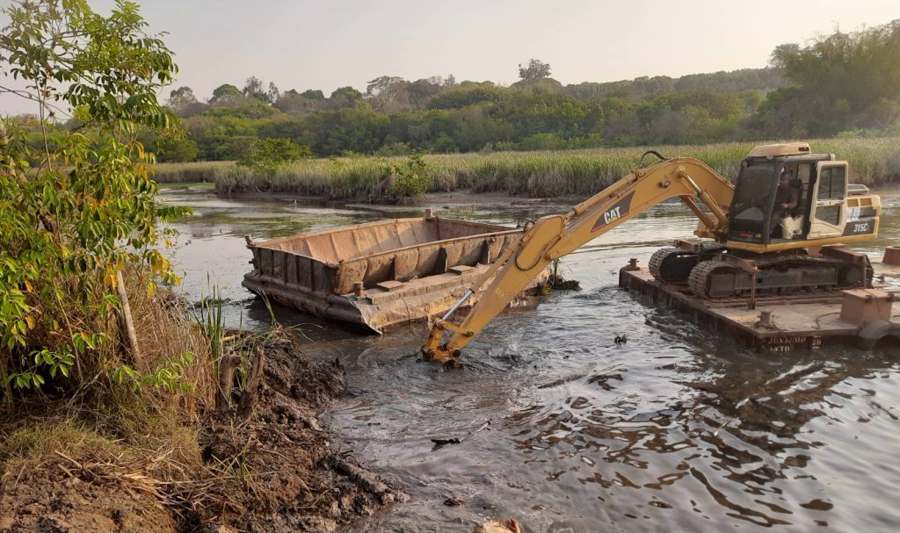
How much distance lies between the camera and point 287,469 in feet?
16.7

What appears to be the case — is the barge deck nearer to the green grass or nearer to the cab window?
the cab window

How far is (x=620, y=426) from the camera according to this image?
6.63 metres

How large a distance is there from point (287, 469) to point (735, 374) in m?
5.31

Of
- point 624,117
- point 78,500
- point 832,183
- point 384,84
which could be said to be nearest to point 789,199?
point 832,183

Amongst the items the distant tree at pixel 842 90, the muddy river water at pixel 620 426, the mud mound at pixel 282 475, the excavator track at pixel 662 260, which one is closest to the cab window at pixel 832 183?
the excavator track at pixel 662 260

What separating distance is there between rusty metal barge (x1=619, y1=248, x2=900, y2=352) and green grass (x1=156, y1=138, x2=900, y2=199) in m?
16.7

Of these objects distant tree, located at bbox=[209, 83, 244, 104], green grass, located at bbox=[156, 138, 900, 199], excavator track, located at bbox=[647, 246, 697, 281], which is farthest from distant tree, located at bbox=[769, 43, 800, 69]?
distant tree, located at bbox=[209, 83, 244, 104]

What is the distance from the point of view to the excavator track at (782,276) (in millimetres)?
10008

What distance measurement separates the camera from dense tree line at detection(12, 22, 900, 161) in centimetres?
4966

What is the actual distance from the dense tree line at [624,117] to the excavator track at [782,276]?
106ft

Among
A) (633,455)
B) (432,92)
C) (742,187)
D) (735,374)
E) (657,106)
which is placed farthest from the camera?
(432,92)

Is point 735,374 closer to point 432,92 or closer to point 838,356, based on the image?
point 838,356

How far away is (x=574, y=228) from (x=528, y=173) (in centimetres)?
2159

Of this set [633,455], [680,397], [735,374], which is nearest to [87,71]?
[633,455]
